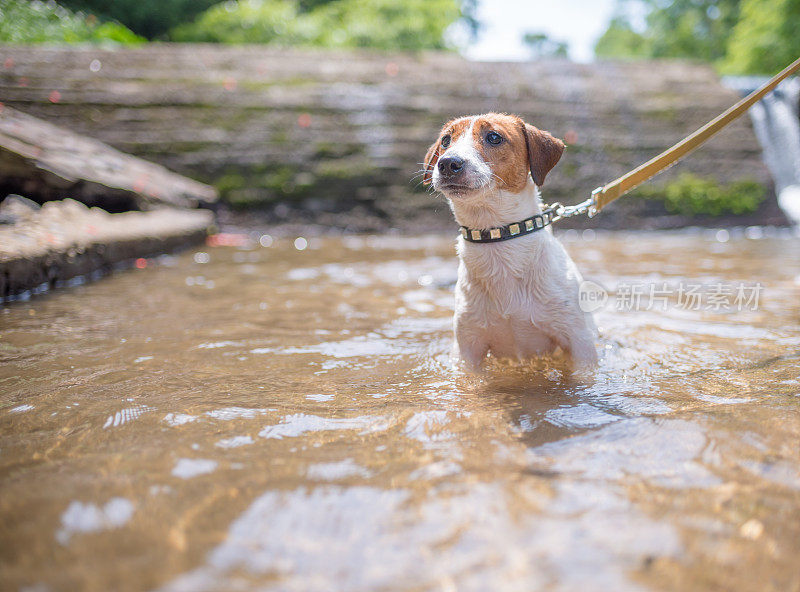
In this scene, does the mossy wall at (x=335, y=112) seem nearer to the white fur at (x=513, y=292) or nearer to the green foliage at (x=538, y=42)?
the white fur at (x=513, y=292)

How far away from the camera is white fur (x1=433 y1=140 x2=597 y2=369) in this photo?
295 cm

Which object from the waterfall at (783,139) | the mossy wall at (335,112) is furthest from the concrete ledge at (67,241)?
the waterfall at (783,139)

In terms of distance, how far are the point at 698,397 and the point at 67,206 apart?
20.8ft

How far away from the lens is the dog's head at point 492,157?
2.81m

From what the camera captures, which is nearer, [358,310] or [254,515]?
[254,515]

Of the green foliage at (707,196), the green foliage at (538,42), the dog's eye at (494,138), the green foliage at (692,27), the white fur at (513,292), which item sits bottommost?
the white fur at (513,292)

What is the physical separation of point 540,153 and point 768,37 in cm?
1623

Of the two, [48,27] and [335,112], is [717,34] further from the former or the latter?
[48,27]

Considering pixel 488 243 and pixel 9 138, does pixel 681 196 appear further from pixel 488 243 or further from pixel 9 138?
pixel 9 138

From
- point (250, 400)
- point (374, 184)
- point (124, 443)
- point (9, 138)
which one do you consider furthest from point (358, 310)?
point (374, 184)

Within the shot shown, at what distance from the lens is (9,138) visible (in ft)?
21.6

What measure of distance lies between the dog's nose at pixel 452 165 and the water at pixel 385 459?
3.37 feet

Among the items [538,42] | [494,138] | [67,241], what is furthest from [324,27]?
[538,42]

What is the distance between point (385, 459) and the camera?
1919mm
